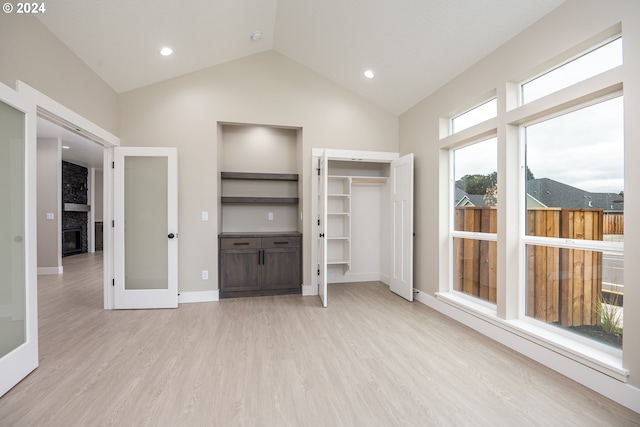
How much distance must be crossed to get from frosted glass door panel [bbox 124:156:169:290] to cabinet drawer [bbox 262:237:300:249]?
1.30 metres

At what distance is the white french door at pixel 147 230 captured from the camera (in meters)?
3.70

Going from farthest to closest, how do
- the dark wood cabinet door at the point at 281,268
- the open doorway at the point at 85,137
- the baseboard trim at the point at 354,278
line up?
the baseboard trim at the point at 354,278 < the dark wood cabinet door at the point at 281,268 < the open doorway at the point at 85,137

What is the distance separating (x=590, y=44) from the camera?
2098 millimetres

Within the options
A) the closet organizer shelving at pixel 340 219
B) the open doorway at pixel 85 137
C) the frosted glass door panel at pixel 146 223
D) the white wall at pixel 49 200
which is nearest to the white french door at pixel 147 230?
the frosted glass door panel at pixel 146 223

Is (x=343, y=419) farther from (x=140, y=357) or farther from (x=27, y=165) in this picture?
(x=27, y=165)

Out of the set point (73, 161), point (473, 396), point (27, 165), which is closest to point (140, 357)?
point (27, 165)

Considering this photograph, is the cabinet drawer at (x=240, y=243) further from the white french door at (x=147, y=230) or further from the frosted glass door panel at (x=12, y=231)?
the frosted glass door panel at (x=12, y=231)

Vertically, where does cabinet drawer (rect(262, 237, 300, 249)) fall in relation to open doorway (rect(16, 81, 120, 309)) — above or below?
below

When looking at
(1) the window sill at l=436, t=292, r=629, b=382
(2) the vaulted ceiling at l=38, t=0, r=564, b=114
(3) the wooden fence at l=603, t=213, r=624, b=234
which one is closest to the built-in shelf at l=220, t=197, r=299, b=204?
(2) the vaulted ceiling at l=38, t=0, r=564, b=114

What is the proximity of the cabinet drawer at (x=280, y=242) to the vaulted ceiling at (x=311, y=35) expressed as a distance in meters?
2.47

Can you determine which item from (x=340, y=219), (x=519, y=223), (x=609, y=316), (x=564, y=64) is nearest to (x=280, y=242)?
(x=340, y=219)

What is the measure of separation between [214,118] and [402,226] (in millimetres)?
3100

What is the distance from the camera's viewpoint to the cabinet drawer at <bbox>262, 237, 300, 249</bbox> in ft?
13.8

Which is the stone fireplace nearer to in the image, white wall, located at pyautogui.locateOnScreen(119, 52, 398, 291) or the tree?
white wall, located at pyautogui.locateOnScreen(119, 52, 398, 291)
